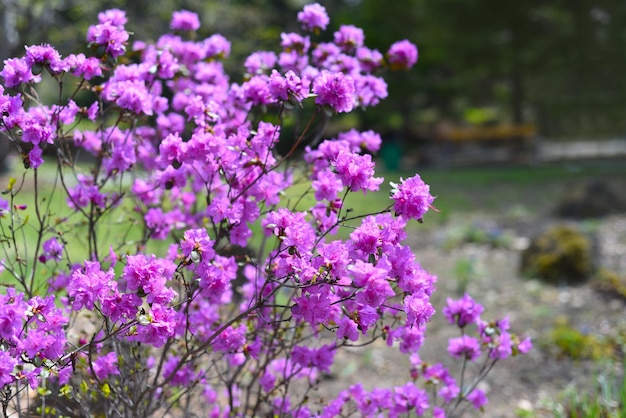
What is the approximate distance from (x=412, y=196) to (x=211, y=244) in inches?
18.6

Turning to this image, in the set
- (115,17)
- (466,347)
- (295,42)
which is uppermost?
(295,42)

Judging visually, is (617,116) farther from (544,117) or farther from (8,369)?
(8,369)

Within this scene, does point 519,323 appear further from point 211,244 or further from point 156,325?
point 156,325

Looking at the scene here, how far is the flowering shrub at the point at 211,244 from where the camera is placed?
65.9 inches

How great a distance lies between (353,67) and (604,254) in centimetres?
449

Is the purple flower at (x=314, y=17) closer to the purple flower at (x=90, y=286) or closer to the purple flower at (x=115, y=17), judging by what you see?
the purple flower at (x=115, y=17)

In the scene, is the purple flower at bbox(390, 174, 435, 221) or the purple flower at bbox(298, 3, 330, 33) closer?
the purple flower at bbox(390, 174, 435, 221)

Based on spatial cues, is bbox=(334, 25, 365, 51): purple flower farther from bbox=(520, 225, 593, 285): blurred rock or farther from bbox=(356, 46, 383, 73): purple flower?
bbox=(520, 225, 593, 285): blurred rock

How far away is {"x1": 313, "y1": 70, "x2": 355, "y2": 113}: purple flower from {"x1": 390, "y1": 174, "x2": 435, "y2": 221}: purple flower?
0.98 feet

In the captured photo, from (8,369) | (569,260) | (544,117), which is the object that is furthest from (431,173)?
(8,369)

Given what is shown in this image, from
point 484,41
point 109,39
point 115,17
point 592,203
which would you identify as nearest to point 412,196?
point 109,39

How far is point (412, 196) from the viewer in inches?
66.7

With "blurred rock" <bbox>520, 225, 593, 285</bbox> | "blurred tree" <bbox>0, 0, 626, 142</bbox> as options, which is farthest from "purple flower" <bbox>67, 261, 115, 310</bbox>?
"blurred tree" <bbox>0, 0, 626, 142</bbox>

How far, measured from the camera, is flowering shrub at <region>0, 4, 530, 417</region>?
1.67 metres
